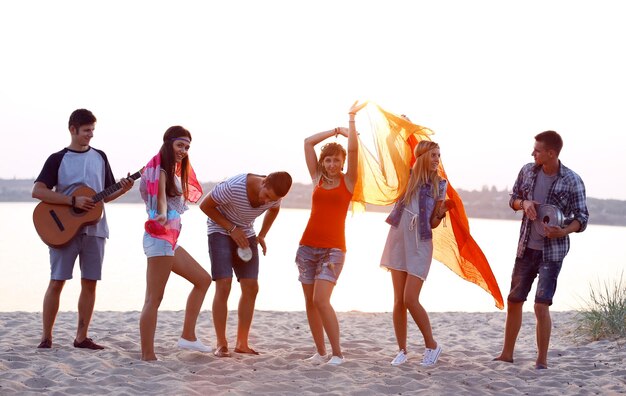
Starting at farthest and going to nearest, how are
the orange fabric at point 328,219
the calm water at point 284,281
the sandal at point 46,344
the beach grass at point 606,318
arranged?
1. the calm water at point 284,281
2. the beach grass at point 606,318
3. the sandal at point 46,344
4. the orange fabric at point 328,219

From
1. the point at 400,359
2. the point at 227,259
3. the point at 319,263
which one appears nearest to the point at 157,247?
the point at 227,259

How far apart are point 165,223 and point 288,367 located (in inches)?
63.5

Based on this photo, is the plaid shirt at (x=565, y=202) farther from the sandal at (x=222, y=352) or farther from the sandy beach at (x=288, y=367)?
the sandal at (x=222, y=352)

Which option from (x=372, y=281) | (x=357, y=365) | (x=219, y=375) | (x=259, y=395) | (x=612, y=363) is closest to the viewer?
(x=259, y=395)

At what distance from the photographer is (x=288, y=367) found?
23.9 ft

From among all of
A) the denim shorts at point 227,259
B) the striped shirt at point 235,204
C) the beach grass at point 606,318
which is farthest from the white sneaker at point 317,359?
the beach grass at point 606,318

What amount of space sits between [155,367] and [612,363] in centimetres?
421

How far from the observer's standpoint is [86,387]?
631 centimetres

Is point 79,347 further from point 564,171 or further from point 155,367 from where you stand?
point 564,171

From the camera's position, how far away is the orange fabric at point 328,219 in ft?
23.6

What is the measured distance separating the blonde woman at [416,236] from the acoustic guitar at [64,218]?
2348mm

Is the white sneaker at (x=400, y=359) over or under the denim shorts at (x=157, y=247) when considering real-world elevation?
under

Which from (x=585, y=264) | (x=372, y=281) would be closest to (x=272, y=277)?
(x=372, y=281)

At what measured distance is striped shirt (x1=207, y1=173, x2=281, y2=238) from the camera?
7.25 meters
